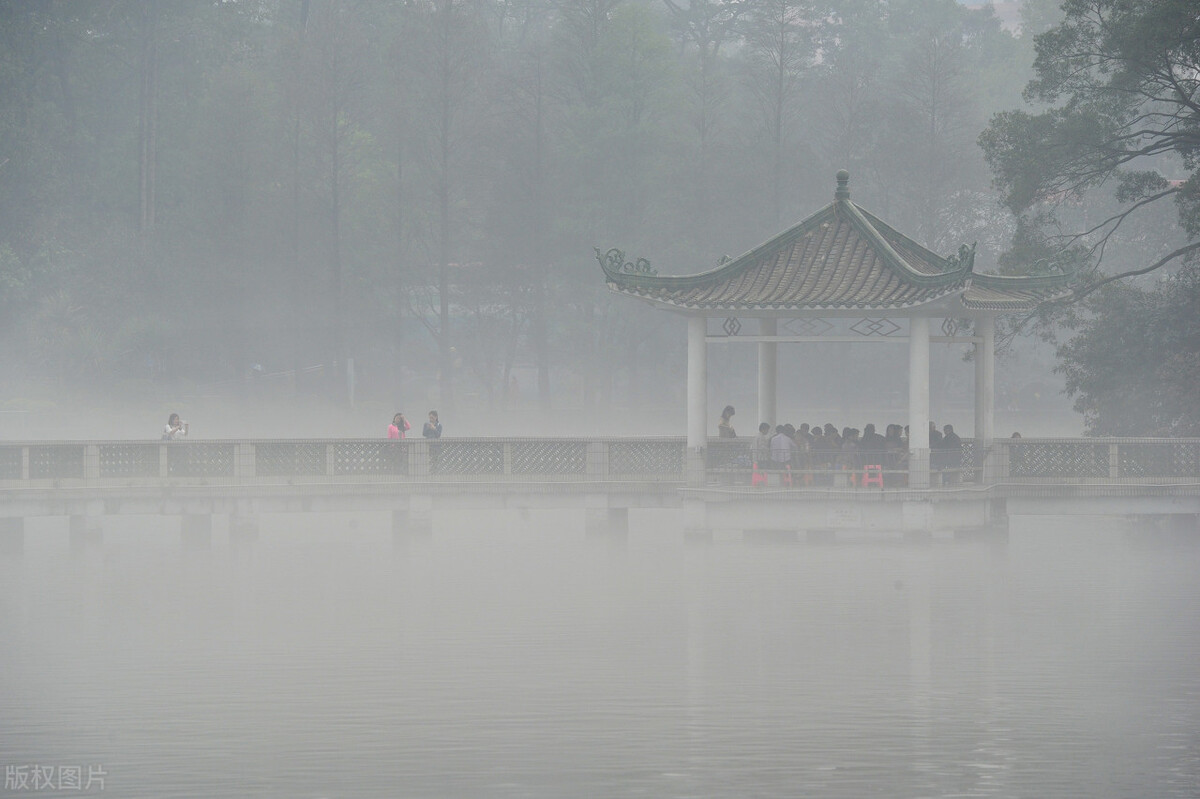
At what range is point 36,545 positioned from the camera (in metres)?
34.1

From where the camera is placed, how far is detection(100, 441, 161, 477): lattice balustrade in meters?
29.9

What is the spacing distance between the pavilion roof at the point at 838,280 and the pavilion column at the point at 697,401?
828mm

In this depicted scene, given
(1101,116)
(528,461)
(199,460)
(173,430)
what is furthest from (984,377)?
(173,430)

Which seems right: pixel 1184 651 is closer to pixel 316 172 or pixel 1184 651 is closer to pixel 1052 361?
pixel 316 172

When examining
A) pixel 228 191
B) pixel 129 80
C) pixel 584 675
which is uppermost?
pixel 129 80

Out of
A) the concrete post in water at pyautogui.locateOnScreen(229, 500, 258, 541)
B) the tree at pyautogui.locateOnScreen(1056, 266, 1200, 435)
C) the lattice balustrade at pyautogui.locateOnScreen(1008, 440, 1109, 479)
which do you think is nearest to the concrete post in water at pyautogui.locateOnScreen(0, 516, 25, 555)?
the concrete post in water at pyautogui.locateOnScreen(229, 500, 258, 541)

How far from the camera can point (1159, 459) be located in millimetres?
29938

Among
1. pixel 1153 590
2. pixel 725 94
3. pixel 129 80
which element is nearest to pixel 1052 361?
pixel 725 94

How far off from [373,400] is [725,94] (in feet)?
61.0

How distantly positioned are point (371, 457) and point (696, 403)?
227 inches

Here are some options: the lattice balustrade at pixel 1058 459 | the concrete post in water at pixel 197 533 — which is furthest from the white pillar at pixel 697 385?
the concrete post in water at pixel 197 533

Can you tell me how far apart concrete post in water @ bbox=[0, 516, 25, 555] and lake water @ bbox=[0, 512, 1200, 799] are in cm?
45

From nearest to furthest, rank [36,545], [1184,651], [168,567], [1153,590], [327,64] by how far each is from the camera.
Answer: [1184,651], [1153,590], [168,567], [36,545], [327,64]

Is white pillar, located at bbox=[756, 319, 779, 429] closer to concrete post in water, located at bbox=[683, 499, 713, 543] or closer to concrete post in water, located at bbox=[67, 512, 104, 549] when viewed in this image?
concrete post in water, located at bbox=[683, 499, 713, 543]
